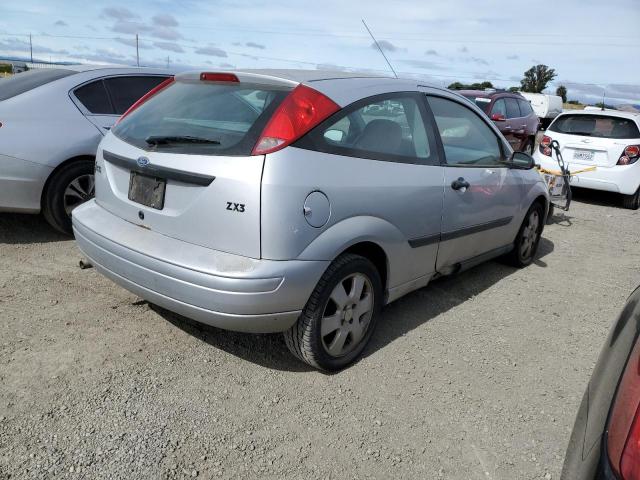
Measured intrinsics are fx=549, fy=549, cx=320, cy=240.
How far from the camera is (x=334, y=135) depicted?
9.57ft

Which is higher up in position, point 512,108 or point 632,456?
point 512,108

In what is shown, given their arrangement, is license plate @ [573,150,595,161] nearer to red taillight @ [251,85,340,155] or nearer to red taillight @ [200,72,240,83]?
red taillight @ [251,85,340,155]

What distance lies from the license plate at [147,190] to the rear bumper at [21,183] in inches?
81.0

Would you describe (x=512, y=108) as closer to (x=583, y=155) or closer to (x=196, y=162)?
(x=583, y=155)

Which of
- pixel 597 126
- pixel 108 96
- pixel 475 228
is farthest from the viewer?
pixel 597 126

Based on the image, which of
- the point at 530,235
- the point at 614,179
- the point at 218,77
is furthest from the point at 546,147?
the point at 218,77

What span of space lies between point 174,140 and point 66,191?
2431 mm

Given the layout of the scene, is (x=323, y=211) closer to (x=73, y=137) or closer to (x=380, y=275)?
(x=380, y=275)

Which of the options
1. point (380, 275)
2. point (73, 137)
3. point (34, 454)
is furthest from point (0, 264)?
point (380, 275)

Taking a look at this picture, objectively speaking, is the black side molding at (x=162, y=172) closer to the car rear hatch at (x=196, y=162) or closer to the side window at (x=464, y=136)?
the car rear hatch at (x=196, y=162)

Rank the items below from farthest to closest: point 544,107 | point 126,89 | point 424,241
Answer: point 544,107, point 126,89, point 424,241

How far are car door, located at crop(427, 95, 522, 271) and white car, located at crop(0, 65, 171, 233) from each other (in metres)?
3.13

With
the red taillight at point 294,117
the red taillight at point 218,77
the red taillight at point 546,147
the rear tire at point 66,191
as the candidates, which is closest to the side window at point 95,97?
the rear tire at point 66,191

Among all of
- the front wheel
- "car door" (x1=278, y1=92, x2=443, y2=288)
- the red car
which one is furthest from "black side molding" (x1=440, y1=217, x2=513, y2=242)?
the red car
